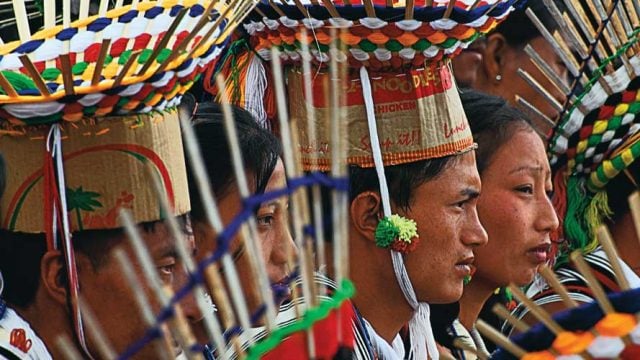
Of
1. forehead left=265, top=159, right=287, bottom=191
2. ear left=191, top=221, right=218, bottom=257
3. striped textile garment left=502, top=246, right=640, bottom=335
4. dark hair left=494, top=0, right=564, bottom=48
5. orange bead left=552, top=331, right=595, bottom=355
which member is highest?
dark hair left=494, top=0, right=564, bottom=48

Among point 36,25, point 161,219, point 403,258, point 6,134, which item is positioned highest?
point 36,25

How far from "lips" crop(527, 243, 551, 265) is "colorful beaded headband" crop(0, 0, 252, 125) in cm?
152

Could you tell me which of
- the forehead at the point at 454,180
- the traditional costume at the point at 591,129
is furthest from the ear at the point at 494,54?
the forehead at the point at 454,180

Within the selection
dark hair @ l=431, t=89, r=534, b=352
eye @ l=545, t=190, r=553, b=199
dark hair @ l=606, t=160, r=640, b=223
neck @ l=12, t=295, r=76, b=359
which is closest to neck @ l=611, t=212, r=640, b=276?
dark hair @ l=606, t=160, r=640, b=223

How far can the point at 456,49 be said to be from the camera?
3.18m

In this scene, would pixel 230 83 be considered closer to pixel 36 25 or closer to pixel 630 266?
pixel 36 25

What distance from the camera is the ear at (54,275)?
249cm

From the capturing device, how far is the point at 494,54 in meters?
5.15

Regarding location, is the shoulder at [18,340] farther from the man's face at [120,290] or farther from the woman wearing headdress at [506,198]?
the woman wearing headdress at [506,198]

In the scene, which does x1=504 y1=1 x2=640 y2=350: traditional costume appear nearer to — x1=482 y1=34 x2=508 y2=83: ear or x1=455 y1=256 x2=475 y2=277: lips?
x1=455 y1=256 x2=475 y2=277: lips

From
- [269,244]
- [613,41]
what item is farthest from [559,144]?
[269,244]

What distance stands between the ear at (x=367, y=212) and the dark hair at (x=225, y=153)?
0.23 meters

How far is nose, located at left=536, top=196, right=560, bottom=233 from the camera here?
382cm

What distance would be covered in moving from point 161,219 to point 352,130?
0.74 meters
